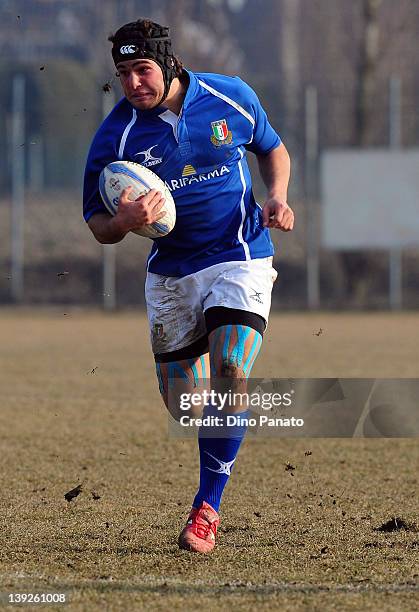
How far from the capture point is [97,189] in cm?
525

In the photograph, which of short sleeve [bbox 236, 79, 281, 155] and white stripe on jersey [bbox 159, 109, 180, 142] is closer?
white stripe on jersey [bbox 159, 109, 180, 142]

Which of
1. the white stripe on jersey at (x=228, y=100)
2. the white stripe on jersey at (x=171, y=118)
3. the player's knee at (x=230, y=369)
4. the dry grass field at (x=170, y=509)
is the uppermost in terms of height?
the white stripe on jersey at (x=228, y=100)

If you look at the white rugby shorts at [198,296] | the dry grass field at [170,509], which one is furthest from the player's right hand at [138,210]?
the dry grass field at [170,509]

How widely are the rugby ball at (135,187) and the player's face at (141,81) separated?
0.27 metres

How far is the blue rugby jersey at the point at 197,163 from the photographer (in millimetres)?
5230

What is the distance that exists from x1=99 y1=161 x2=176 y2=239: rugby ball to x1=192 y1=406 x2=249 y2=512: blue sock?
798mm

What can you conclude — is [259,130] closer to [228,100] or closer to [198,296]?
[228,100]

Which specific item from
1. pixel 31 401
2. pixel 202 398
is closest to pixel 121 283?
pixel 31 401

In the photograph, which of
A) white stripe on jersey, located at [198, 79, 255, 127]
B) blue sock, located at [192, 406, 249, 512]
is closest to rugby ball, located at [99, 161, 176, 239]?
white stripe on jersey, located at [198, 79, 255, 127]

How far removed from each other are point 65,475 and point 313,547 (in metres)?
2.27

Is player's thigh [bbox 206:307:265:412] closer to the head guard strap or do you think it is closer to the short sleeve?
the short sleeve

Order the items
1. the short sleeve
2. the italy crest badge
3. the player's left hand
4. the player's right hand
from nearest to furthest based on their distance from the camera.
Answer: the player's right hand
the player's left hand
the italy crest badge
the short sleeve

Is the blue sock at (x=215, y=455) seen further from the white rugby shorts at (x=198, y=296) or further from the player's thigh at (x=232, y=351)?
the white rugby shorts at (x=198, y=296)

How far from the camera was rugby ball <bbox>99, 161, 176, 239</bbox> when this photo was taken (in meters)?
4.98
